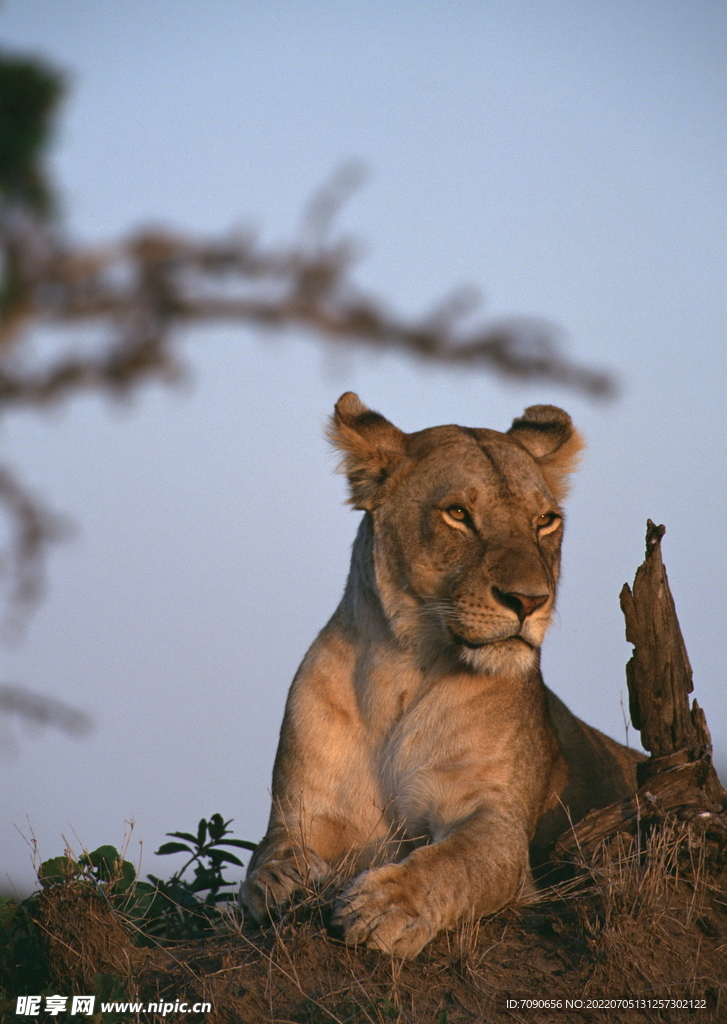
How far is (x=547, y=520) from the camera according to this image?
515cm

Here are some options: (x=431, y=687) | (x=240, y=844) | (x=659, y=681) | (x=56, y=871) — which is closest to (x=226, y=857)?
(x=240, y=844)

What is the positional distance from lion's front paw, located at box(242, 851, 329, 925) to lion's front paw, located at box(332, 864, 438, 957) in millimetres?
350

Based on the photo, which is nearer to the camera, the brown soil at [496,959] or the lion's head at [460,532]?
the brown soil at [496,959]

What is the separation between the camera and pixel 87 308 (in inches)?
54.9

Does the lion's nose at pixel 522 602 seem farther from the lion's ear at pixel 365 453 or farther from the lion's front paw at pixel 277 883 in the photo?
the lion's front paw at pixel 277 883

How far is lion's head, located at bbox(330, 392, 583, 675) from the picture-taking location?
4.62m

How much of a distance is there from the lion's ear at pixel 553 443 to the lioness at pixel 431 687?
0.31 metres

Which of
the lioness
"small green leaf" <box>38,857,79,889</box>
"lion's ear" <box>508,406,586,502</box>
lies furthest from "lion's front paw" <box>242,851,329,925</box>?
"lion's ear" <box>508,406,586,502</box>

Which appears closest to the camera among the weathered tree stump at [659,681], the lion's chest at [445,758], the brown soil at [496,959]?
the brown soil at [496,959]

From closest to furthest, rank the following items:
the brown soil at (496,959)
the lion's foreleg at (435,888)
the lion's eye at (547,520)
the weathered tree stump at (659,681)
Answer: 1. the brown soil at (496,959)
2. the lion's foreleg at (435,888)
3. the weathered tree stump at (659,681)
4. the lion's eye at (547,520)

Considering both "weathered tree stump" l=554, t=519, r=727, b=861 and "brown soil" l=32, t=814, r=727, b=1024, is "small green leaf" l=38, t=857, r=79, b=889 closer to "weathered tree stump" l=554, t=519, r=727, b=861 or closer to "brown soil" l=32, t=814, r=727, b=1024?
"brown soil" l=32, t=814, r=727, b=1024

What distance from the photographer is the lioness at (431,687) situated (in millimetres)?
4586

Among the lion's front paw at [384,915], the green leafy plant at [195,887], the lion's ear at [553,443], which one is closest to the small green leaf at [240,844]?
the green leafy plant at [195,887]

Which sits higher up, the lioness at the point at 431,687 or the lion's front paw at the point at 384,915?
the lioness at the point at 431,687
